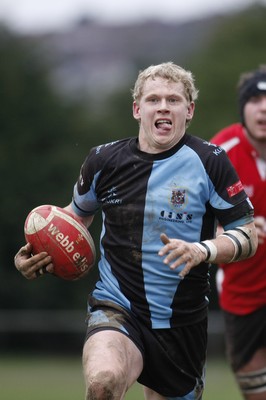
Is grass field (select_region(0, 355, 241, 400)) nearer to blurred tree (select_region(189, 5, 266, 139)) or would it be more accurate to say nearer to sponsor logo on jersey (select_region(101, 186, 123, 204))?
sponsor logo on jersey (select_region(101, 186, 123, 204))

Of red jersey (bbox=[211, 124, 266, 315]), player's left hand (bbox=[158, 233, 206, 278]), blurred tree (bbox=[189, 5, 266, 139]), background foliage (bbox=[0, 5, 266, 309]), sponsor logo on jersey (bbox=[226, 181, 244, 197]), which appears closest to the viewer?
player's left hand (bbox=[158, 233, 206, 278])

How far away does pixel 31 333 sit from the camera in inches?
974

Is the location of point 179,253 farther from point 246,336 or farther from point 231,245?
point 246,336

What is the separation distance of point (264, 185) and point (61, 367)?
14.1 m

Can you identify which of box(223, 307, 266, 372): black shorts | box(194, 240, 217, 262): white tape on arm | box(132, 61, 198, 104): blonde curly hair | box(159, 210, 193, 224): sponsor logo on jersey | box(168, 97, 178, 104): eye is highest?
box(132, 61, 198, 104): blonde curly hair

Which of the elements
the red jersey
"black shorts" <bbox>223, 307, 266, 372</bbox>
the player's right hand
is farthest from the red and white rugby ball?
"black shorts" <bbox>223, 307, 266, 372</bbox>

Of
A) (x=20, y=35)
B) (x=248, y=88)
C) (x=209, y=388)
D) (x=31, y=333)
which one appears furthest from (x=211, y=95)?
(x=248, y=88)

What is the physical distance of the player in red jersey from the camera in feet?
26.5

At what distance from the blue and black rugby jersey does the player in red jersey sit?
202 cm

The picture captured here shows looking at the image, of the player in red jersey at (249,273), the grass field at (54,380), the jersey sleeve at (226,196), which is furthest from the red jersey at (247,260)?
the grass field at (54,380)

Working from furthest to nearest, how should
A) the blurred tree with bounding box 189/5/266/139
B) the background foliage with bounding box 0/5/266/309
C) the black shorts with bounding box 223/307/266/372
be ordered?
the blurred tree with bounding box 189/5/266/139
the background foliage with bounding box 0/5/266/309
the black shorts with bounding box 223/307/266/372

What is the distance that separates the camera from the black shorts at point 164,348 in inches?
234

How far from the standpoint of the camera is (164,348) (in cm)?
604

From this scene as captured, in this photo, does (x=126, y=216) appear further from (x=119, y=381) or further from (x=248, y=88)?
(x=248, y=88)
